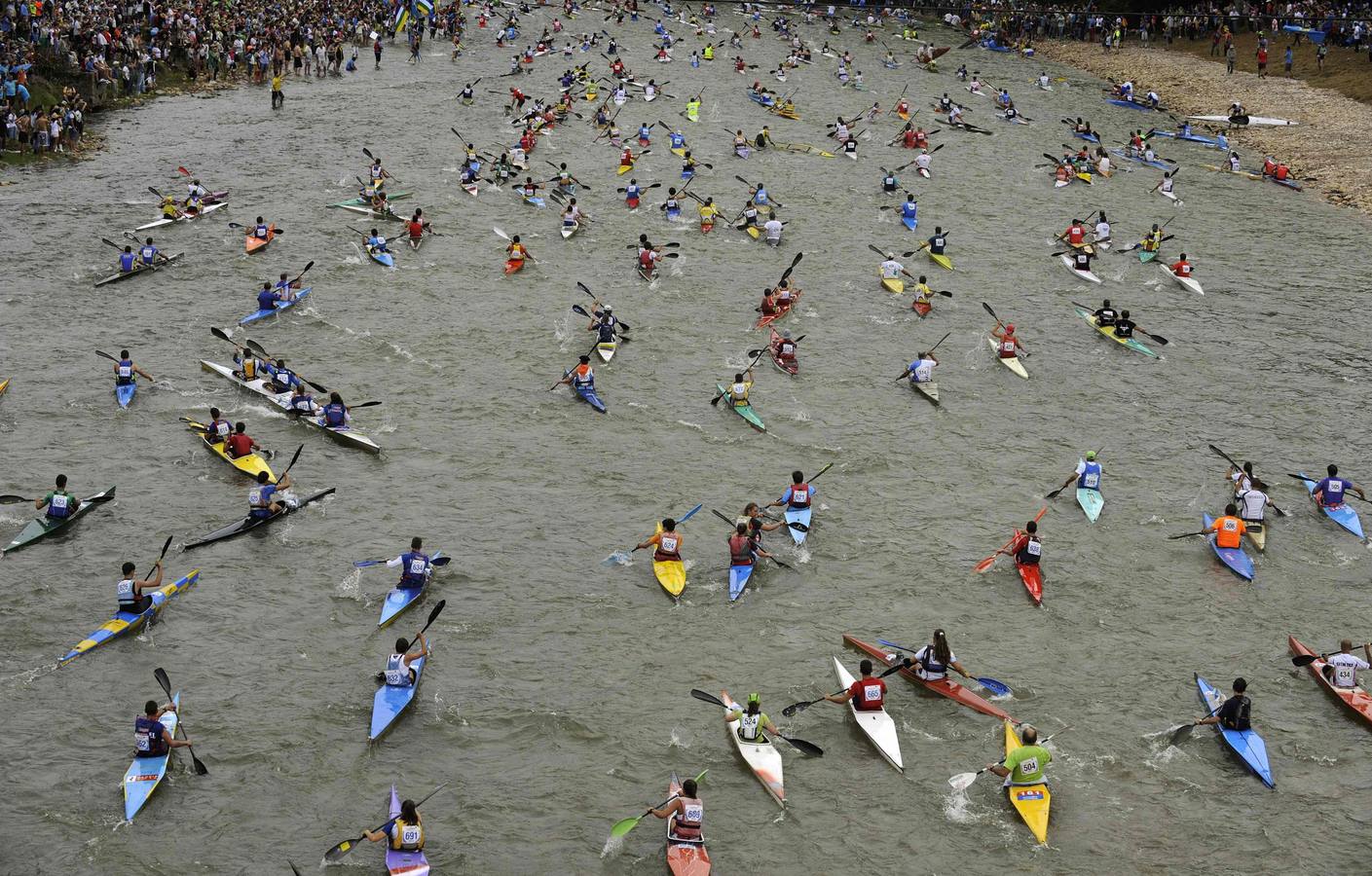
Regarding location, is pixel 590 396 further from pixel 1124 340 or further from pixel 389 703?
pixel 1124 340

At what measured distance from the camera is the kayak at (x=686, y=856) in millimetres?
15406

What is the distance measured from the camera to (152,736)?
16672mm

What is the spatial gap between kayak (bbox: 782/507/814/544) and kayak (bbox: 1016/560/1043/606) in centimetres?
395

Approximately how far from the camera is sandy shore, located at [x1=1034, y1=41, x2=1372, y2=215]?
49.2 metres

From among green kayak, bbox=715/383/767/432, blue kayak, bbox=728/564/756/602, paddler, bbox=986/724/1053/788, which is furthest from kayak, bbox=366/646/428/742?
green kayak, bbox=715/383/767/432

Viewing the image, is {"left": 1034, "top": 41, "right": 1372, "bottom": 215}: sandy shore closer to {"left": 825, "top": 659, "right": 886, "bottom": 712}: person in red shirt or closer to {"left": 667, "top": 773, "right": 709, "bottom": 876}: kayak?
{"left": 825, "top": 659, "right": 886, "bottom": 712}: person in red shirt

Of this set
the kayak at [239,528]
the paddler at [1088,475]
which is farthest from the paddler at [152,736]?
the paddler at [1088,475]

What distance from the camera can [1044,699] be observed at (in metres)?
19.1

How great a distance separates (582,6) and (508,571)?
7600 cm

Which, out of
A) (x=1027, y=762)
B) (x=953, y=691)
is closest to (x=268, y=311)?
(x=953, y=691)

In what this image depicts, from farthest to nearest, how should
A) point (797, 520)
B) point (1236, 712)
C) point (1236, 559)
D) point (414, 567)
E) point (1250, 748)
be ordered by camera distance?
point (797, 520) → point (1236, 559) → point (414, 567) → point (1236, 712) → point (1250, 748)

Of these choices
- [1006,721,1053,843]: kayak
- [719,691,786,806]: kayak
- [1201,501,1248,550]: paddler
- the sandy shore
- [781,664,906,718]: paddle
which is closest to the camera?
[1006,721,1053,843]: kayak

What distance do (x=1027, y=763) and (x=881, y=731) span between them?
2.26 m

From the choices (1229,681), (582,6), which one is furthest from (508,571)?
(582,6)
